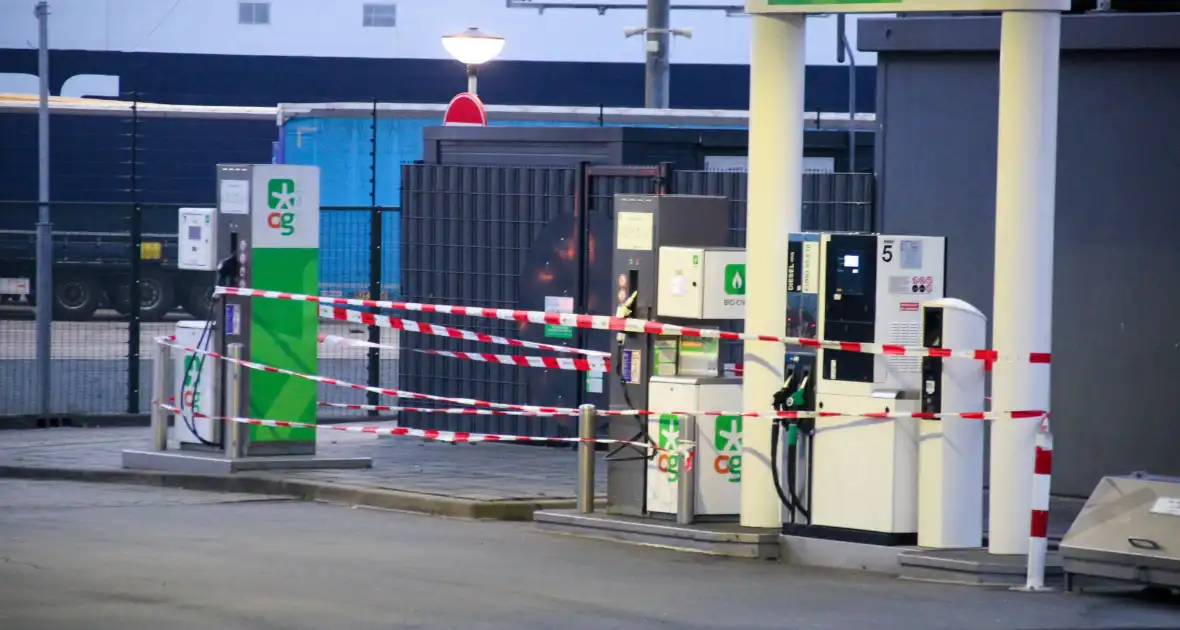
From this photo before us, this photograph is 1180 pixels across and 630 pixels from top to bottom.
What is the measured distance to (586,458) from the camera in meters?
12.4

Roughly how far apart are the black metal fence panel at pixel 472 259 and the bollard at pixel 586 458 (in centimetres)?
426

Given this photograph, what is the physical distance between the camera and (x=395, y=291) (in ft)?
75.2

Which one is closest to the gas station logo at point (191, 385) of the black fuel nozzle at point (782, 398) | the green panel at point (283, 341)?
the green panel at point (283, 341)

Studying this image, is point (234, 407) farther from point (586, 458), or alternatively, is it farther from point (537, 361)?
point (586, 458)

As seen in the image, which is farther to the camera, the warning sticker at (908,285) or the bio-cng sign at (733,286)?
the bio-cng sign at (733,286)

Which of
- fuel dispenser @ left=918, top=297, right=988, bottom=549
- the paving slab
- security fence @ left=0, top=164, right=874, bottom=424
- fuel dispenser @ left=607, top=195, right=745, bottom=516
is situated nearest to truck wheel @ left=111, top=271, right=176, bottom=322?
security fence @ left=0, top=164, right=874, bottom=424

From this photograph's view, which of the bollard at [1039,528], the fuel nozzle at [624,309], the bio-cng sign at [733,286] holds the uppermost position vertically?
the bio-cng sign at [733,286]

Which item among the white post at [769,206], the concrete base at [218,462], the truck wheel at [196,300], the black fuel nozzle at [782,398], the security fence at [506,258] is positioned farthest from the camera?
the truck wheel at [196,300]

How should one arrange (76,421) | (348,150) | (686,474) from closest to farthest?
Answer: (686,474), (76,421), (348,150)

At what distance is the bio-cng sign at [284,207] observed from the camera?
14.9 meters

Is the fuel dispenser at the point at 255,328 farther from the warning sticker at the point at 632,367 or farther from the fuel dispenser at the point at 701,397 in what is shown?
the fuel dispenser at the point at 701,397

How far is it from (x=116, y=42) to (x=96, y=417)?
3044 centimetres

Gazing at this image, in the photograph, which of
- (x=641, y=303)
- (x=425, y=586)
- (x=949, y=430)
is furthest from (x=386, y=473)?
(x=949, y=430)

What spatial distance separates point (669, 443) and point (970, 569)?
227 cm
